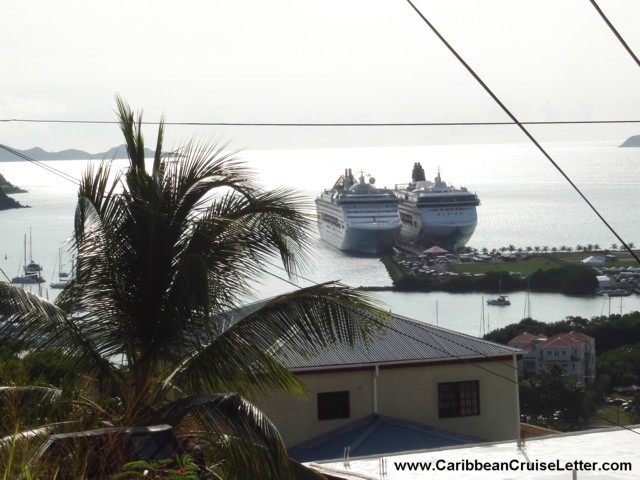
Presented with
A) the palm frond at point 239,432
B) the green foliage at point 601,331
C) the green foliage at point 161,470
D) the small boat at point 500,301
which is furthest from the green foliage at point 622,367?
the green foliage at point 161,470

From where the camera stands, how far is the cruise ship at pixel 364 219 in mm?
64062

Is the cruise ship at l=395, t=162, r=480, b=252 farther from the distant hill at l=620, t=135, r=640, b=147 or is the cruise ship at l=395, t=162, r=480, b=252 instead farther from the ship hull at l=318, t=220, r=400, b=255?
the distant hill at l=620, t=135, r=640, b=147

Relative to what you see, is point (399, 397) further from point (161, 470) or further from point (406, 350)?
point (161, 470)

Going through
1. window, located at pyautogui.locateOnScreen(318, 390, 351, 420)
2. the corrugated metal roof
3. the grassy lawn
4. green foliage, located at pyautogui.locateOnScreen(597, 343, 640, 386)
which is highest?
the grassy lawn

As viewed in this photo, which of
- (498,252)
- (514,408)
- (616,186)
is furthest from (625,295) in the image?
(616,186)

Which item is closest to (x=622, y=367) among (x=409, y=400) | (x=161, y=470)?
(x=409, y=400)

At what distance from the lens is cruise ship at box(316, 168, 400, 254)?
64062 millimetres

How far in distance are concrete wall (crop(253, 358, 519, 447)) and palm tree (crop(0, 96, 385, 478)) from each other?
4174 millimetres

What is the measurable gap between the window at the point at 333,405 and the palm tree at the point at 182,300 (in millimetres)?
4340

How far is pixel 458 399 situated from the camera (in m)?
9.73

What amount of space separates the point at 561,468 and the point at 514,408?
3369 mm

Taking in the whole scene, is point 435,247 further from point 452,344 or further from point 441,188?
point 452,344

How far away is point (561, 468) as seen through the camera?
6602 mm

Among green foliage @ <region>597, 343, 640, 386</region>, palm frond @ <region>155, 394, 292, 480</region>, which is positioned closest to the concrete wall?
palm frond @ <region>155, 394, 292, 480</region>
